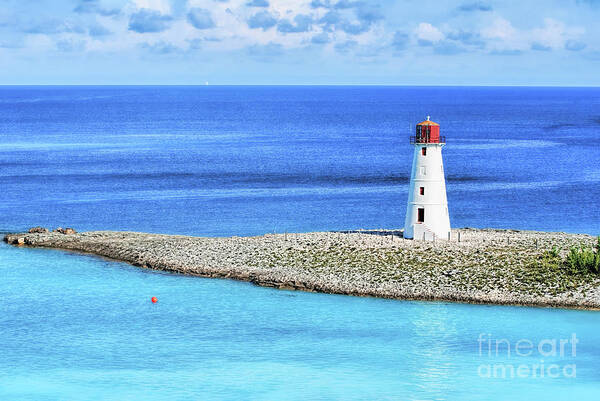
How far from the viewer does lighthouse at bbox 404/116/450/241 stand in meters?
55.9

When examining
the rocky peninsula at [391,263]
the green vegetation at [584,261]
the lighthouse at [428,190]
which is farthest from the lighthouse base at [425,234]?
the green vegetation at [584,261]

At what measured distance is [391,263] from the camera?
172ft

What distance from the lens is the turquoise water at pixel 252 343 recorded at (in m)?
37.9

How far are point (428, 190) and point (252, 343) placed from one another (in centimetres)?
1798

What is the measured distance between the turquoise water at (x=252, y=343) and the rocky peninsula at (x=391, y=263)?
3.32 ft

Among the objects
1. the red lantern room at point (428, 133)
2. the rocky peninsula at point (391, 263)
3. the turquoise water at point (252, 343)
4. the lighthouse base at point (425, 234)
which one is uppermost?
the red lantern room at point (428, 133)

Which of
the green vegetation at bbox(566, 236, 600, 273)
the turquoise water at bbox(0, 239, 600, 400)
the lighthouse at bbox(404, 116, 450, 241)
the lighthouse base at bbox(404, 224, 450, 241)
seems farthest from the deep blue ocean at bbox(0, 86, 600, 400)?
the lighthouse at bbox(404, 116, 450, 241)

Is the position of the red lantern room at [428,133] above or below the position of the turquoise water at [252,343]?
above

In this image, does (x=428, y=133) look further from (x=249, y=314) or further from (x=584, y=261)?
(x=249, y=314)

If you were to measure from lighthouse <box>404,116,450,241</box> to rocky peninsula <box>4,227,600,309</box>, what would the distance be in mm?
1123

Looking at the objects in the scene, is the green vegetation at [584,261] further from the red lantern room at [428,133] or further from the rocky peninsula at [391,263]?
the red lantern room at [428,133]

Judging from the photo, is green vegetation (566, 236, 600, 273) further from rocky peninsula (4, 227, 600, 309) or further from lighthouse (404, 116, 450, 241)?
lighthouse (404, 116, 450, 241)

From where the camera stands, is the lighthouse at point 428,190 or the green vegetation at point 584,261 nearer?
the green vegetation at point 584,261

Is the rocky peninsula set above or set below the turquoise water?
above
